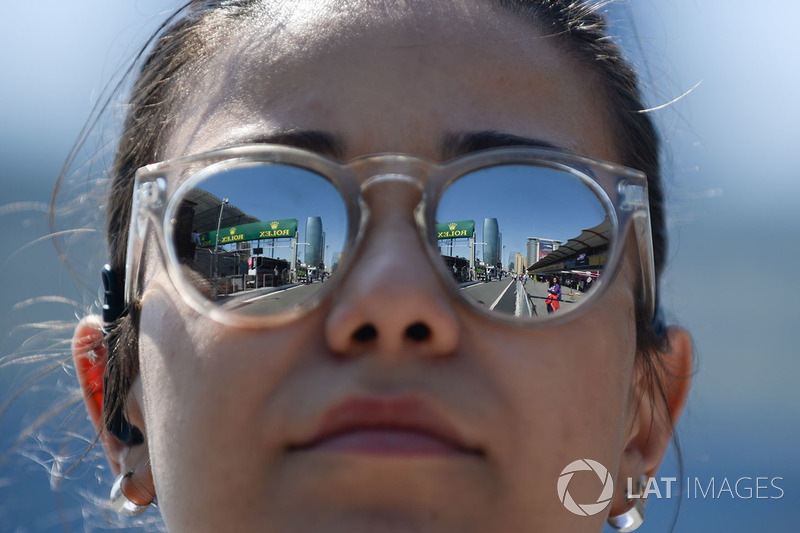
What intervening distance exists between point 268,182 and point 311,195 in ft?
0.29

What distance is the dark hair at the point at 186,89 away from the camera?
158cm

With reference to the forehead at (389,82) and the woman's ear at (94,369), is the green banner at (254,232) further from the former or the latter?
the woman's ear at (94,369)

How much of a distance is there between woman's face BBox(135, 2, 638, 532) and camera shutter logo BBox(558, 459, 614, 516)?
17 mm

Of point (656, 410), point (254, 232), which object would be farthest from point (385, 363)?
point (656, 410)

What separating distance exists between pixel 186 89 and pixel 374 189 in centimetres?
68

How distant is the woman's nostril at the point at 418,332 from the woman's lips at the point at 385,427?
0.10 metres

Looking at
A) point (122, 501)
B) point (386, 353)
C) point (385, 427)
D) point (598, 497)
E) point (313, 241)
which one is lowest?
point (122, 501)

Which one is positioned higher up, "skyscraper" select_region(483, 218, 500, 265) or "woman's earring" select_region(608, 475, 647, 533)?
"skyscraper" select_region(483, 218, 500, 265)

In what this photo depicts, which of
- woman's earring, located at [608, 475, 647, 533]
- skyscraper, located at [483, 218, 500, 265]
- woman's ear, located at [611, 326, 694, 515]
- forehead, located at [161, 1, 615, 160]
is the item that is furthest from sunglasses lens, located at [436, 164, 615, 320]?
woman's earring, located at [608, 475, 647, 533]

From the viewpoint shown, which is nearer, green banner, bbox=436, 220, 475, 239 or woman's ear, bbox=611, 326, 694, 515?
green banner, bbox=436, 220, 475, 239

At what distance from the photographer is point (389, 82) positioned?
126cm

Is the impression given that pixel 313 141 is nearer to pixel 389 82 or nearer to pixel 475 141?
pixel 389 82

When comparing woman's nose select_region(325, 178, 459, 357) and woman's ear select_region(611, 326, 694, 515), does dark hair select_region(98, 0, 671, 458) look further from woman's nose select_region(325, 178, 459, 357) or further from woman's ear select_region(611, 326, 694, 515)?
woman's nose select_region(325, 178, 459, 357)

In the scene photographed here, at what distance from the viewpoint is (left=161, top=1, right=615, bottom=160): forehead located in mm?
1243
